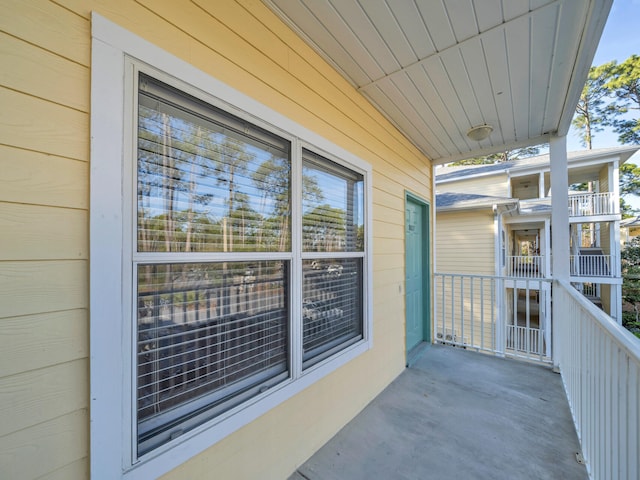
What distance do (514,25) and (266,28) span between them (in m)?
1.55

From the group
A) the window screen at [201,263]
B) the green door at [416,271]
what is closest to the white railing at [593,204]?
the green door at [416,271]

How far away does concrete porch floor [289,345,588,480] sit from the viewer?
175cm

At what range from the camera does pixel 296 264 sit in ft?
5.72

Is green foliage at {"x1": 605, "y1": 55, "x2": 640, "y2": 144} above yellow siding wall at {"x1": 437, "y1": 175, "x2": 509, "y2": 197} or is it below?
above

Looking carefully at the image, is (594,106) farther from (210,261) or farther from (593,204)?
(210,261)

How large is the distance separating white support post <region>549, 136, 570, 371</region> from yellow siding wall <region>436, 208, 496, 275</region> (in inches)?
141

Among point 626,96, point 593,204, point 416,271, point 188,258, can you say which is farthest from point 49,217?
point 626,96

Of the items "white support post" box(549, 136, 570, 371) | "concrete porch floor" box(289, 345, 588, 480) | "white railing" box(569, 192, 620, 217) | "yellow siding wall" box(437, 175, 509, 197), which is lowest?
"concrete porch floor" box(289, 345, 588, 480)

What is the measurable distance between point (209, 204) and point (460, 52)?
203cm

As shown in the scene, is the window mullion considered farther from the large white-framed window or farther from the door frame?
the door frame

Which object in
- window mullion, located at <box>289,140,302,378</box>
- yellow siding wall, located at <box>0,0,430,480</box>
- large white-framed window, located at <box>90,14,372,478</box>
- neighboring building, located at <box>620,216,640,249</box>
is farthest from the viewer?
neighboring building, located at <box>620,216,640,249</box>

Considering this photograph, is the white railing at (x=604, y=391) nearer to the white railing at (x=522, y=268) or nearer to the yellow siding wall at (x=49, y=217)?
the yellow siding wall at (x=49, y=217)

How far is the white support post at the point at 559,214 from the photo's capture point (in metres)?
3.00

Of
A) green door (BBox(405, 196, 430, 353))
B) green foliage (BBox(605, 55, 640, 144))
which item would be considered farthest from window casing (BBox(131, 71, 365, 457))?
green foliage (BBox(605, 55, 640, 144))
